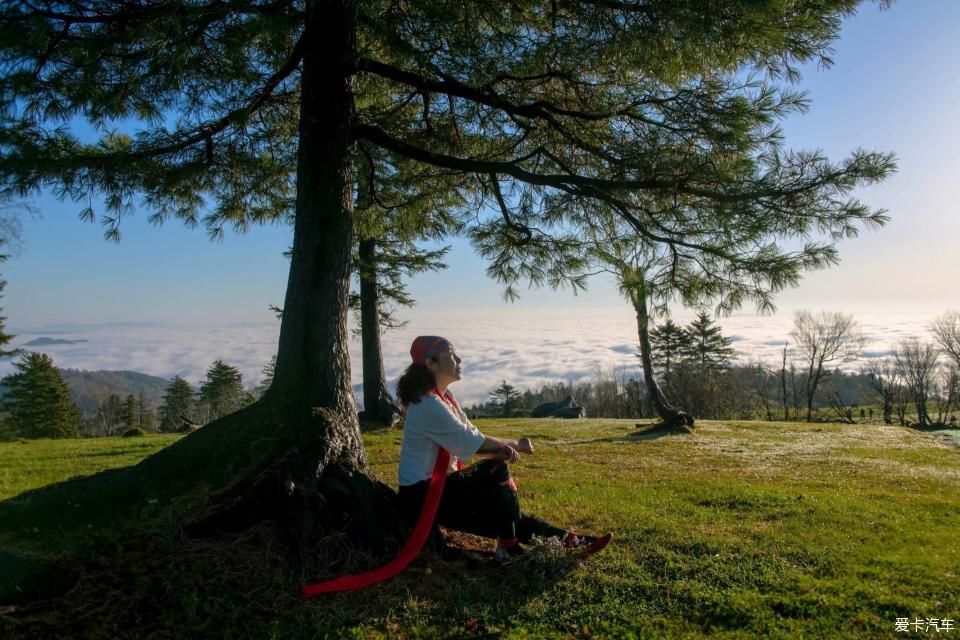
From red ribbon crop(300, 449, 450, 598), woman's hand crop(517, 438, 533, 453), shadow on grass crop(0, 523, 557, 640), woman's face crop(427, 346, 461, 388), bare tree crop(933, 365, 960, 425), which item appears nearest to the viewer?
shadow on grass crop(0, 523, 557, 640)

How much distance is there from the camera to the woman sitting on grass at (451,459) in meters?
3.86

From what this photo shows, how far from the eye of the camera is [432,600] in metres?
3.54

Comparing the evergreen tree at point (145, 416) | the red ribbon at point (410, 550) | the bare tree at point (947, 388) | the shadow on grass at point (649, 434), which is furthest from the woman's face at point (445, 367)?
the evergreen tree at point (145, 416)

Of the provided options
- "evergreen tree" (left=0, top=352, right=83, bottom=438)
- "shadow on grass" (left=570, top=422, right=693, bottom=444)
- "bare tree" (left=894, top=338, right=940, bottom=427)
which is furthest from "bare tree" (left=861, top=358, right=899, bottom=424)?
"evergreen tree" (left=0, top=352, right=83, bottom=438)

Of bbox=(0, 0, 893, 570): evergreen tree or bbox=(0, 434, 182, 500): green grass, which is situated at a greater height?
bbox=(0, 0, 893, 570): evergreen tree

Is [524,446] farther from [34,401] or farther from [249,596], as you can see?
[34,401]

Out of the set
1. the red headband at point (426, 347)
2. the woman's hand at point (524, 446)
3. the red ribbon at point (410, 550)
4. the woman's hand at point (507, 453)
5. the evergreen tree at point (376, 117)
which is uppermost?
the evergreen tree at point (376, 117)

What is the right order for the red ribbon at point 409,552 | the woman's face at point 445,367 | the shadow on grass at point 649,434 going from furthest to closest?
the shadow on grass at point 649,434
the woman's face at point 445,367
the red ribbon at point 409,552

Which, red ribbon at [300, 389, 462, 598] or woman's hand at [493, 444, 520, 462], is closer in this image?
red ribbon at [300, 389, 462, 598]

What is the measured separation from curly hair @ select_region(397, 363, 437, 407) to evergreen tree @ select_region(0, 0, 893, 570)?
869 millimetres

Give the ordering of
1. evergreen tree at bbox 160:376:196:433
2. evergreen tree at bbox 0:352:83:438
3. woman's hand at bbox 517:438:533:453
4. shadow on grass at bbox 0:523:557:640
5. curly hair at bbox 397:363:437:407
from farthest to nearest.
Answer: evergreen tree at bbox 160:376:196:433 < evergreen tree at bbox 0:352:83:438 < curly hair at bbox 397:363:437:407 < woman's hand at bbox 517:438:533:453 < shadow on grass at bbox 0:523:557:640

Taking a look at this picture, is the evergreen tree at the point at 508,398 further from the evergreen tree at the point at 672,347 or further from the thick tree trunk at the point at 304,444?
the thick tree trunk at the point at 304,444

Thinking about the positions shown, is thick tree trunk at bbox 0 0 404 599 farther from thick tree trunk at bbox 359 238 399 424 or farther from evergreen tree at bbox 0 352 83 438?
evergreen tree at bbox 0 352 83 438

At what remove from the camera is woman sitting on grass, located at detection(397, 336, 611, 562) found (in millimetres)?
3857
